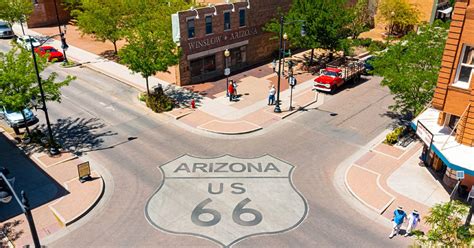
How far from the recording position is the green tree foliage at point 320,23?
3978cm

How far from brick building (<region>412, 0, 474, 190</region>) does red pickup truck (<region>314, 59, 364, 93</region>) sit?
13.8m

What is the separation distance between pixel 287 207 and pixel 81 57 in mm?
34337

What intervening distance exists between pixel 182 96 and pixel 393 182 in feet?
64.0

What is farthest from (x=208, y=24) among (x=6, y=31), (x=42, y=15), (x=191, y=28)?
(x=42, y=15)

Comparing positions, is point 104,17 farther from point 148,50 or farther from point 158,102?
point 158,102

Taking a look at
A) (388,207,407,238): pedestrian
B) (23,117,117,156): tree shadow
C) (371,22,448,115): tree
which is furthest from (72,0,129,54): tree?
(388,207,407,238): pedestrian

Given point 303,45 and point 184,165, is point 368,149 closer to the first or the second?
point 184,165

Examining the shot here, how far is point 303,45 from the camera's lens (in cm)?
4116

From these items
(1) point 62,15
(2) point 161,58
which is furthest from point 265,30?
(1) point 62,15

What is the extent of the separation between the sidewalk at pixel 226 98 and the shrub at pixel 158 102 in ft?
2.09

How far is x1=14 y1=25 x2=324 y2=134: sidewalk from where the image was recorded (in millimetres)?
31312

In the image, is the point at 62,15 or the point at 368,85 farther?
the point at 62,15

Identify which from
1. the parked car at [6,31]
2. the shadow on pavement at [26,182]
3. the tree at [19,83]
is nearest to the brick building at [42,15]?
the parked car at [6,31]

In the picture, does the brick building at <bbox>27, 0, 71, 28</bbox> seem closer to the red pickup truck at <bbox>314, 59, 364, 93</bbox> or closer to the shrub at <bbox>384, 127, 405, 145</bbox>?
the red pickup truck at <bbox>314, 59, 364, 93</bbox>
